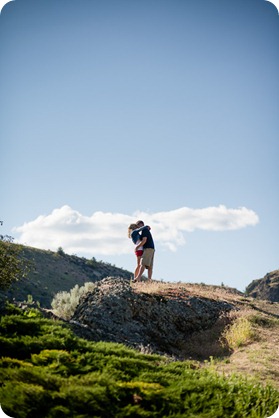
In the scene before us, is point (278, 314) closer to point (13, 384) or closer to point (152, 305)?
point (152, 305)

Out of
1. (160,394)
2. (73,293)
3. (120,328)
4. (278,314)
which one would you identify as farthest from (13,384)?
(278,314)

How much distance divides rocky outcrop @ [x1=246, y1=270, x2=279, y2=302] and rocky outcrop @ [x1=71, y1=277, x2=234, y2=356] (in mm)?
43967

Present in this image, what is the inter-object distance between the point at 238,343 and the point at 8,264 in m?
8.23

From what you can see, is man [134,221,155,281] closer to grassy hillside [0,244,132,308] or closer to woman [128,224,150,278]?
woman [128,224,150,278]

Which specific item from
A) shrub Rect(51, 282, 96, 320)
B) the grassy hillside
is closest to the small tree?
shrub Rect(51, 282, 96, 320)

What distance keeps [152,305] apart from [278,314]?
716 cm

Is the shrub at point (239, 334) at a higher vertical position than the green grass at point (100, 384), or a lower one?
higher

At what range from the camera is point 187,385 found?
28.3ft

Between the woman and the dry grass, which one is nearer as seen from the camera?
the dry grass

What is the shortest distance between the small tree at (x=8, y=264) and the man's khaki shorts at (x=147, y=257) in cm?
454

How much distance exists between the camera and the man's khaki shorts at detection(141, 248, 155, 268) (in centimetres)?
1972

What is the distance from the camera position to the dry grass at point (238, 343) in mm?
12398

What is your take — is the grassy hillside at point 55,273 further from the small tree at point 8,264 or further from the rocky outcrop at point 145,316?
the rocky outcrop at point 145,316

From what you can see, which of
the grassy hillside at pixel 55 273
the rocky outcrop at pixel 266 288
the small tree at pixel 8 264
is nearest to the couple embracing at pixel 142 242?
the small tree at pixel 8 264
